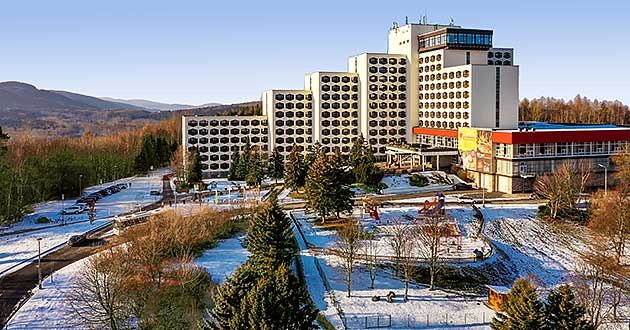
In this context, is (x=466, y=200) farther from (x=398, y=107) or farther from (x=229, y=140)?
(x=229, y=140)

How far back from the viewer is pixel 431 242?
32.8 meters

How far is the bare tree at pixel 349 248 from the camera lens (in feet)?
102

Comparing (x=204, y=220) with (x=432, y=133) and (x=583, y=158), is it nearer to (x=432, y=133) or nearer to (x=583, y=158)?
(x=583, y=158)

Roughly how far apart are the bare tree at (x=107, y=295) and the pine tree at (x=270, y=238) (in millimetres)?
6811

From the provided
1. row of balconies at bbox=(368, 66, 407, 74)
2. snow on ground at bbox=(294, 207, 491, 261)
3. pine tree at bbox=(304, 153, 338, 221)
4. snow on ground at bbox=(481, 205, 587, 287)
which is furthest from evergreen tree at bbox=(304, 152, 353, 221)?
row of balconies at bbox=(368, 66, 407, 74)

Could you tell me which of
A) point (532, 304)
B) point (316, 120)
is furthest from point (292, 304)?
point (316, 120)

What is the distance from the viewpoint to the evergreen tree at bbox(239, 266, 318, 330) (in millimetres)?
18609

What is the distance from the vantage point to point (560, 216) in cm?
4569

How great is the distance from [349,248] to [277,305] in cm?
1392

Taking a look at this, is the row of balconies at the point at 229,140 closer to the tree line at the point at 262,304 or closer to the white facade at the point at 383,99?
the white facade at the point at 383,99

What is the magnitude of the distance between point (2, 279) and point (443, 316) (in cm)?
2393

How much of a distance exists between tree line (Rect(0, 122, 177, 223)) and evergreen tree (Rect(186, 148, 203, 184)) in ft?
40.1

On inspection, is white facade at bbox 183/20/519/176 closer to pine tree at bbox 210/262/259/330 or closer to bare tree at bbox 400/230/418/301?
bare tree at bbox 400/230/418/301

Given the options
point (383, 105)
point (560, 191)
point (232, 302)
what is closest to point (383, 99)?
point (383, 105)
